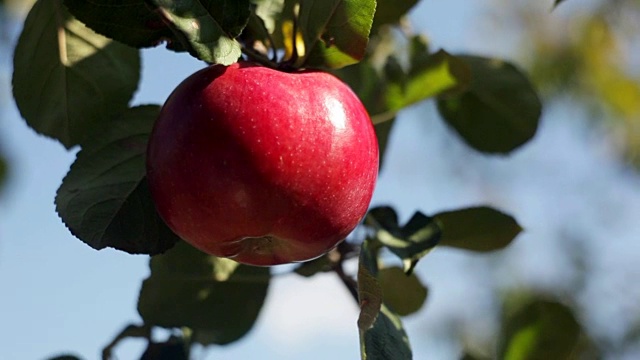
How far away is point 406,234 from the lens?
1.05m

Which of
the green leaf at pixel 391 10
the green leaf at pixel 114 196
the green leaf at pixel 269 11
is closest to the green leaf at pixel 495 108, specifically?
the green leaf at pixel 391 10

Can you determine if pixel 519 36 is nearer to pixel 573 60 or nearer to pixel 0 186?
pixel 573 60

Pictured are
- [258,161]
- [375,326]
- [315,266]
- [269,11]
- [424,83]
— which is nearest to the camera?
[258,161]

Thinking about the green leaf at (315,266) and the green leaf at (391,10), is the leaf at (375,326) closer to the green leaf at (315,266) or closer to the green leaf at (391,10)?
the green leaf at (315,266)

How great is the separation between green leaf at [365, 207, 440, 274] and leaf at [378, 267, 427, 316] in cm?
16

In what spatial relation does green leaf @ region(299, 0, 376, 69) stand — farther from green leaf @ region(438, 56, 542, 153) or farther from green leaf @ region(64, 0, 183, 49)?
green leaf @ region(438, 56, 542, 153)

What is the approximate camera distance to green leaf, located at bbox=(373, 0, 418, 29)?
1168mm

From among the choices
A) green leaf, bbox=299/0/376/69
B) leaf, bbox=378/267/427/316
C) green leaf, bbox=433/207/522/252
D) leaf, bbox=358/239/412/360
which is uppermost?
green leaf, bbox=299/0/376/69

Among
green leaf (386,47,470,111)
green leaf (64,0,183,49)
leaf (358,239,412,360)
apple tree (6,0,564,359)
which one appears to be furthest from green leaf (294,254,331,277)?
green leaf (64,0,183,49)

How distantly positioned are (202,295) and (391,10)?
0.41 metres

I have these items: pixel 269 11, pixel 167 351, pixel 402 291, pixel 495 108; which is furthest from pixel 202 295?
pixel 495 108

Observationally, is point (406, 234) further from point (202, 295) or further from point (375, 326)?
point (202, 295)

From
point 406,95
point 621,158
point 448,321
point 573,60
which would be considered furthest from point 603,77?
point 406,95

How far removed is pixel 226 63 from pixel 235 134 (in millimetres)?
66
